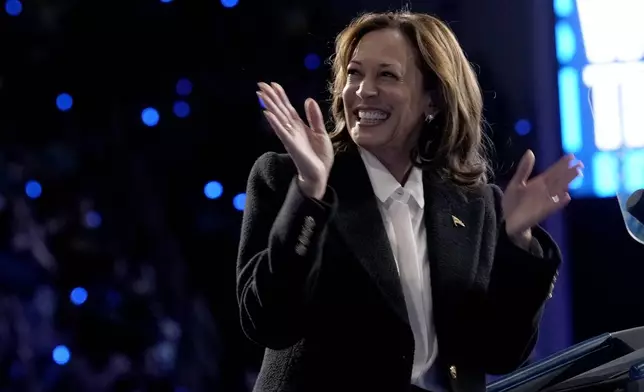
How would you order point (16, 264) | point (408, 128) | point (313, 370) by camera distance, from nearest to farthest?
point (313, 370) → point (408, 128) → point (16, 264)

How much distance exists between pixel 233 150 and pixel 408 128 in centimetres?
160

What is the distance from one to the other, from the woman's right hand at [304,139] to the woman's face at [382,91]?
0.36 ft

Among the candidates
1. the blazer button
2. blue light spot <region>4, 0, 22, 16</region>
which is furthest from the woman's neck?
blue light spot <region>4, 0, 22, 16</region>

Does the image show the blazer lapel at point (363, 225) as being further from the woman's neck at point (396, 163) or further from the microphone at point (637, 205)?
the microphone at point (637, 205)

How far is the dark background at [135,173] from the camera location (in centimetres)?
307

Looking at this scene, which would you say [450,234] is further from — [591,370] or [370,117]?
[591,370]

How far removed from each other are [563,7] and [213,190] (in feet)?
4.10

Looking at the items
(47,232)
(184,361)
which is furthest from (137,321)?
(47,232)

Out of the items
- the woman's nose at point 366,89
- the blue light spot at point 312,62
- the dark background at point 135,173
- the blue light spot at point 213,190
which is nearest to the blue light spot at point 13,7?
the dark background at point 135,173

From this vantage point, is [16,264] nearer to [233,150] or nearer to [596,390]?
[233,150]

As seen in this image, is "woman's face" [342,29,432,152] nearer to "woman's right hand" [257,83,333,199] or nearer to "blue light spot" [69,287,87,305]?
"woman's right hand" [257,83,333,199]

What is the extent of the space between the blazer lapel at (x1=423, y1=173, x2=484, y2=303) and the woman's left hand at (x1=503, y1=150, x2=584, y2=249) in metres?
0.06

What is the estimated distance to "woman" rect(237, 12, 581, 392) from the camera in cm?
130

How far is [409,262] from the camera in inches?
54.8
